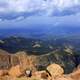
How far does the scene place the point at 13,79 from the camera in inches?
2454

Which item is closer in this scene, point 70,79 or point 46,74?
point 70,79

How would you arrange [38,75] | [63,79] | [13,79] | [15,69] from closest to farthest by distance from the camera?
[63,79]
[13,79]
[38,75]
[15,69]

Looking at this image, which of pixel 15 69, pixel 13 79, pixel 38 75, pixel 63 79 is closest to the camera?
pixel 63 79

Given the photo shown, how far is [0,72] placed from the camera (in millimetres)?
70875

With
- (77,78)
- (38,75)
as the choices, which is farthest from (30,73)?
(77,78)

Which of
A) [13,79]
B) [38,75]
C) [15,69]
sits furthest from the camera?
[15,69]

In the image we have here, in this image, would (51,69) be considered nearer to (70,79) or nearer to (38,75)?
(38,75)

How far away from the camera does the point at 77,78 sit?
57.2 m

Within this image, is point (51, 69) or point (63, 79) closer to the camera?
point (63, 79)

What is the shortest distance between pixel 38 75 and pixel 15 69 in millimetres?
8489

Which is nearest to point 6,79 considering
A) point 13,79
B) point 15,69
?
point 13,79

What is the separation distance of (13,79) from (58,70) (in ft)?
48.7

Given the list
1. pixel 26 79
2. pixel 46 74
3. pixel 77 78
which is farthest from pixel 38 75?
pixel 77 78

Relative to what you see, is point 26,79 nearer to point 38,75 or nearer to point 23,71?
point 38,75
